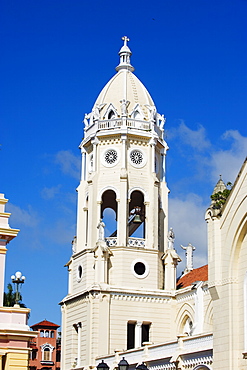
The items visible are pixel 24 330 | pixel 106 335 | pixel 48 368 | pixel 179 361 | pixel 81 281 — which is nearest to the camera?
pixel 24 330

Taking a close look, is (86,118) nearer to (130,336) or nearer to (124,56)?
(124,56)

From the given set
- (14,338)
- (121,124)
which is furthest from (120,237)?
(14,338)

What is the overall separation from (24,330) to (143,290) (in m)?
19.8

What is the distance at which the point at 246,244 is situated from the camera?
103ft

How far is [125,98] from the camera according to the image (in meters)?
56.8

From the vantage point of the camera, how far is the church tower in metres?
51.7

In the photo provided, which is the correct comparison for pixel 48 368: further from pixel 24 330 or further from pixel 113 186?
pixel 24 330

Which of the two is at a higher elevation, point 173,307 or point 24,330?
point 173,307

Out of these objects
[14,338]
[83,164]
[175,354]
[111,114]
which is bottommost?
[14,338]

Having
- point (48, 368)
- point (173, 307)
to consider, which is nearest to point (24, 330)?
point (173, 307)

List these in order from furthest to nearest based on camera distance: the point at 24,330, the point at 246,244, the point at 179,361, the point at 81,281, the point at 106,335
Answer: the point at 81,281 < the point at 106,335 < the point at 179,361 < the point at 24,330 < the point at 246,244

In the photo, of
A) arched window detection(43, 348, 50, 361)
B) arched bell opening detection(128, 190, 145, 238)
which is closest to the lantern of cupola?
arched bell opening detection(128, 190, 145, 238)

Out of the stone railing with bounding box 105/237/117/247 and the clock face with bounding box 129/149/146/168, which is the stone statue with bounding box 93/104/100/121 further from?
the stone railing with bounding box 105/237/117/247

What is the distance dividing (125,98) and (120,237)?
10226 millimetres
